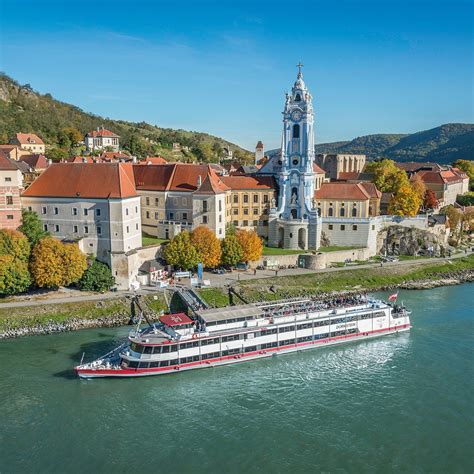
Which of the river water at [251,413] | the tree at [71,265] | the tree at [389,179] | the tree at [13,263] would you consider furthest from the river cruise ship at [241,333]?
the tree at [389,179]

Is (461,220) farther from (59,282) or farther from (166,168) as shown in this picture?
(59,282)

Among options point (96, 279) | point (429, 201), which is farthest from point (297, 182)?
point (96, 279)

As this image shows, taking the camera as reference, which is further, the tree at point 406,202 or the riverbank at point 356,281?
the tree at point 406,202

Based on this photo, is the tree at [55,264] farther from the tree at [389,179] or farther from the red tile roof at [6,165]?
the tree at [389,179]

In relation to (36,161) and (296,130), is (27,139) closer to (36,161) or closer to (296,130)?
(36,161)

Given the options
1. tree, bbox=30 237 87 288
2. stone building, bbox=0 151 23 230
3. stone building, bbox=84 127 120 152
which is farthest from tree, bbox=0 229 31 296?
stone building, bbox=84 127 120 152

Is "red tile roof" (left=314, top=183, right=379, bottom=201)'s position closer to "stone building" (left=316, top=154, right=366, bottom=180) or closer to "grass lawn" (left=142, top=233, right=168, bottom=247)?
"stone building" (left=316, top=154, right=366, bottom=180)
